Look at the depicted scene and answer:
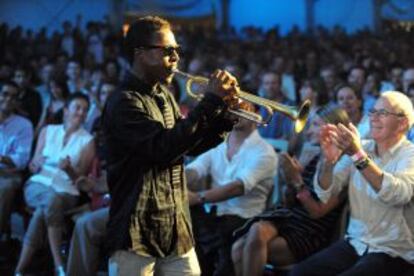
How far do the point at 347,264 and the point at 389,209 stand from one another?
0.40 meters

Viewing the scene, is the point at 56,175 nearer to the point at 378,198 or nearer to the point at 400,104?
the point at 378,198

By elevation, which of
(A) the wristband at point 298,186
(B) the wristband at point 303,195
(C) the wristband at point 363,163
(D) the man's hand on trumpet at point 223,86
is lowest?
(B) the wristband at point 303,195

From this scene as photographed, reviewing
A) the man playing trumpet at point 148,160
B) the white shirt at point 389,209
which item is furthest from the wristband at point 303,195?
the man playing trumpet at point 148,160

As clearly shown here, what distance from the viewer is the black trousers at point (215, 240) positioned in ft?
15.3

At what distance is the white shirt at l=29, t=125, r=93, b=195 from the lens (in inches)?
217

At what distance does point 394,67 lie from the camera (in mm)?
8305

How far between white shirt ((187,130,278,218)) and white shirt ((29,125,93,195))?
1.20 meters

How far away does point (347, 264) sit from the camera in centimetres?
400

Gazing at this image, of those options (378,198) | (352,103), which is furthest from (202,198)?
(352,103)

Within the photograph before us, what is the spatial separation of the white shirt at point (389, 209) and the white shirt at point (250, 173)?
917 millimetres

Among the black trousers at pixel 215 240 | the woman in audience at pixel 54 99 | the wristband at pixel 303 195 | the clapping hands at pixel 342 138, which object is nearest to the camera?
the clapping hands at pixel 342 138

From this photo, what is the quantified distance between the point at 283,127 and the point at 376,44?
22.5 ft

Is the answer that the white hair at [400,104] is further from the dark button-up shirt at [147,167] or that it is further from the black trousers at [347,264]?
the dark button-up shirt at [147,167]

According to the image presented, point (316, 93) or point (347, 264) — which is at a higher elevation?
point (316, 93)
